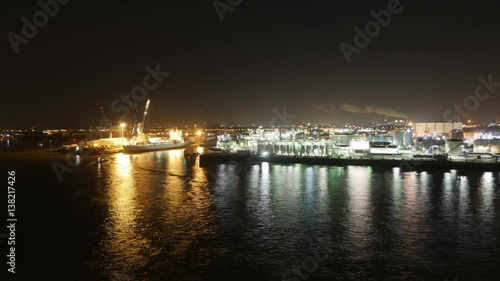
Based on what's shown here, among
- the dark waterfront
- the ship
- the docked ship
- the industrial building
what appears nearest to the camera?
the dark waterfront

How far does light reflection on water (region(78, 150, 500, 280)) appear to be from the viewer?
16.7 feet

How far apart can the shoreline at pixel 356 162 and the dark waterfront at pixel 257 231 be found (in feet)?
15.9

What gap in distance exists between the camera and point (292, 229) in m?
6.87

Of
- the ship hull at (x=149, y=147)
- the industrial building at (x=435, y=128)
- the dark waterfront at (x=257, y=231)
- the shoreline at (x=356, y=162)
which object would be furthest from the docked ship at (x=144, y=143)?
the industrial building at (x=435, y=128)

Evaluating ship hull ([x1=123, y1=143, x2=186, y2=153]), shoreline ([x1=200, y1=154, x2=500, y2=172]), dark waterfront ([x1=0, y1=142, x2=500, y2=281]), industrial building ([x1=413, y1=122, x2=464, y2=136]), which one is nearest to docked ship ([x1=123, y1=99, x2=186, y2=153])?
ship hull ([x1=123, y1=143, x2=186, y2=153])

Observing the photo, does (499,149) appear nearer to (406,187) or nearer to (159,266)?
(406,187)

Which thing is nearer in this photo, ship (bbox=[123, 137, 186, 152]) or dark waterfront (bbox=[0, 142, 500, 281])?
dark waterfront (bbox=[0, 142, 500, 281])

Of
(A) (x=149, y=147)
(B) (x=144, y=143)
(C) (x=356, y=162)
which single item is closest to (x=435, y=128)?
(C) (x=356, y=162)

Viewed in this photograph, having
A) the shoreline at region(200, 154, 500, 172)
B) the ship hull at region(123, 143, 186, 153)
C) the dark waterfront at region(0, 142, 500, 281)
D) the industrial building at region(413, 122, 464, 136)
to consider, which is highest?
the industrial building at region(413, 122, 464, 136)

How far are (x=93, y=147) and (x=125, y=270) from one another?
26547 millimetres

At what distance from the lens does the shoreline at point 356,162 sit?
1691cm

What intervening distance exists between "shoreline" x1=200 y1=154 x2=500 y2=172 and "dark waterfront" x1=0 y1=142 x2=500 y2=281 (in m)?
4.83

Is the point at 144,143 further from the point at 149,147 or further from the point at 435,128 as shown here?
the point at 435,128

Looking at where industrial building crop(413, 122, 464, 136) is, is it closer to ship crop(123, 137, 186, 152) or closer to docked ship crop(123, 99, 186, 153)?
ship crop(123, 137, 186, 152)
